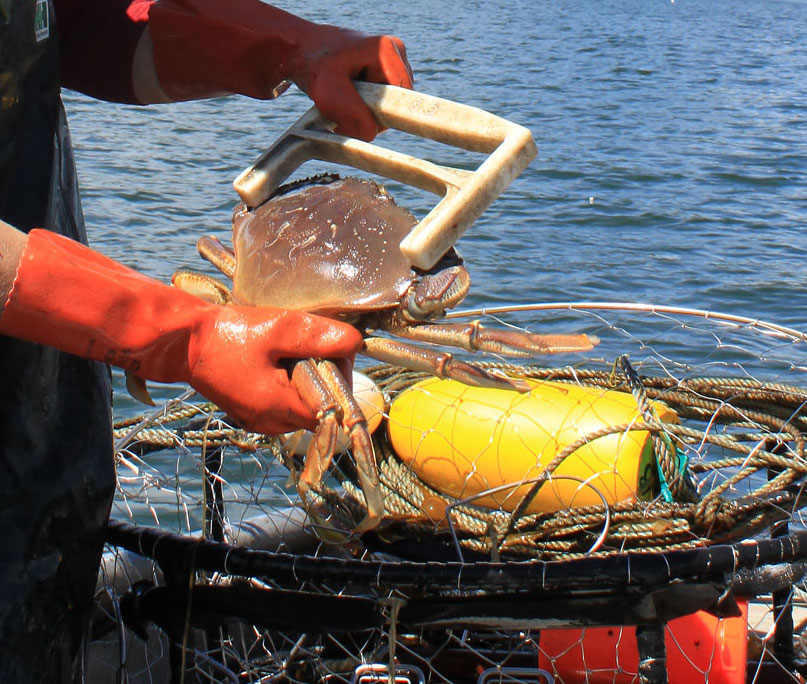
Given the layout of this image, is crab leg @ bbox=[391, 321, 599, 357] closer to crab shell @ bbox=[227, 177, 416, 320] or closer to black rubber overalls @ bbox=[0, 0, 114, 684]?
crab shell @ bbox=[227, 177, 416, 320]

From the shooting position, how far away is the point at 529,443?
282cm

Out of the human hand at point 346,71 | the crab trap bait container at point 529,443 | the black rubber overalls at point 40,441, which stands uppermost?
the human hand at point 346,71

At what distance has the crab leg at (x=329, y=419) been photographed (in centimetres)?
182

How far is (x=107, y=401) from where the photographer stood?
2.17m

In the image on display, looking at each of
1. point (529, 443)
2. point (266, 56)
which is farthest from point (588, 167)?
point (266, 56)

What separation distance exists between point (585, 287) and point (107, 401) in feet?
19.0

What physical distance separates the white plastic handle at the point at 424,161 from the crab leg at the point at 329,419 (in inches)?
10.6

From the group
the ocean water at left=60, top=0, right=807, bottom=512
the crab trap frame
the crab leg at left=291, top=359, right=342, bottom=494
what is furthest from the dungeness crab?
the ocean water at left=60, top=0, right=807, bottom=512

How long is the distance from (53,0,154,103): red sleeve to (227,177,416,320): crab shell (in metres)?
0.52

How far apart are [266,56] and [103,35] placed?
1.33 feet

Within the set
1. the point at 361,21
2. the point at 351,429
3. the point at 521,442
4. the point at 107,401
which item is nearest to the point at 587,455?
the point at 521,442

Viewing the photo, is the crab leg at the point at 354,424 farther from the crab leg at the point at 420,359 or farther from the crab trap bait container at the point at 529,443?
the crab trap bait container at the point at 529,443

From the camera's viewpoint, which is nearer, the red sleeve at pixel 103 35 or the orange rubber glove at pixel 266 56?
the orange rubber glove at pixel 266 56

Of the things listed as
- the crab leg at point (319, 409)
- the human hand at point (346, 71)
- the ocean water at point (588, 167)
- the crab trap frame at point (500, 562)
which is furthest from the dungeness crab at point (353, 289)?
the ocean water at point (588, 167)
